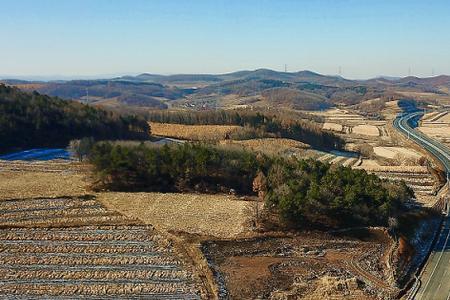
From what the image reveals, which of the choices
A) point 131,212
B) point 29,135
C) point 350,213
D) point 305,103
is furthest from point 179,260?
point 305,103

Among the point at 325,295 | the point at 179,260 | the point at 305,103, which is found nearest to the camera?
the point at 325,295

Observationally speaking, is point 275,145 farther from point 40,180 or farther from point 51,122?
point 40,180

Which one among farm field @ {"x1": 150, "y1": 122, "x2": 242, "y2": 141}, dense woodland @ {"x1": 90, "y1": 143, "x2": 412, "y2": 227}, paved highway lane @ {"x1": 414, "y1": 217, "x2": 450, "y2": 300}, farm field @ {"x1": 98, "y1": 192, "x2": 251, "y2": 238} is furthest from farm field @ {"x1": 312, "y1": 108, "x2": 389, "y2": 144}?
farm field @ {"x1": 98, "y1": 192, "x2": 251, "y2": 238}

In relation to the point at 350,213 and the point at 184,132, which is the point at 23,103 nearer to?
the point at 184,132

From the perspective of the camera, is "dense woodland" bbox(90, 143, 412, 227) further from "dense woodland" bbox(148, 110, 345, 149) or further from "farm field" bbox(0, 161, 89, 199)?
"dense woodland" bbox(148, 110, 345, 149)

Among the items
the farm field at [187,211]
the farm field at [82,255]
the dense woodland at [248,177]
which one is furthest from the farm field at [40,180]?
the farm field at [187,211]

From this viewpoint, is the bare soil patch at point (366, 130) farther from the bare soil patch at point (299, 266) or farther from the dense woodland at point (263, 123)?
the bare soil patch at point (299, 266)
